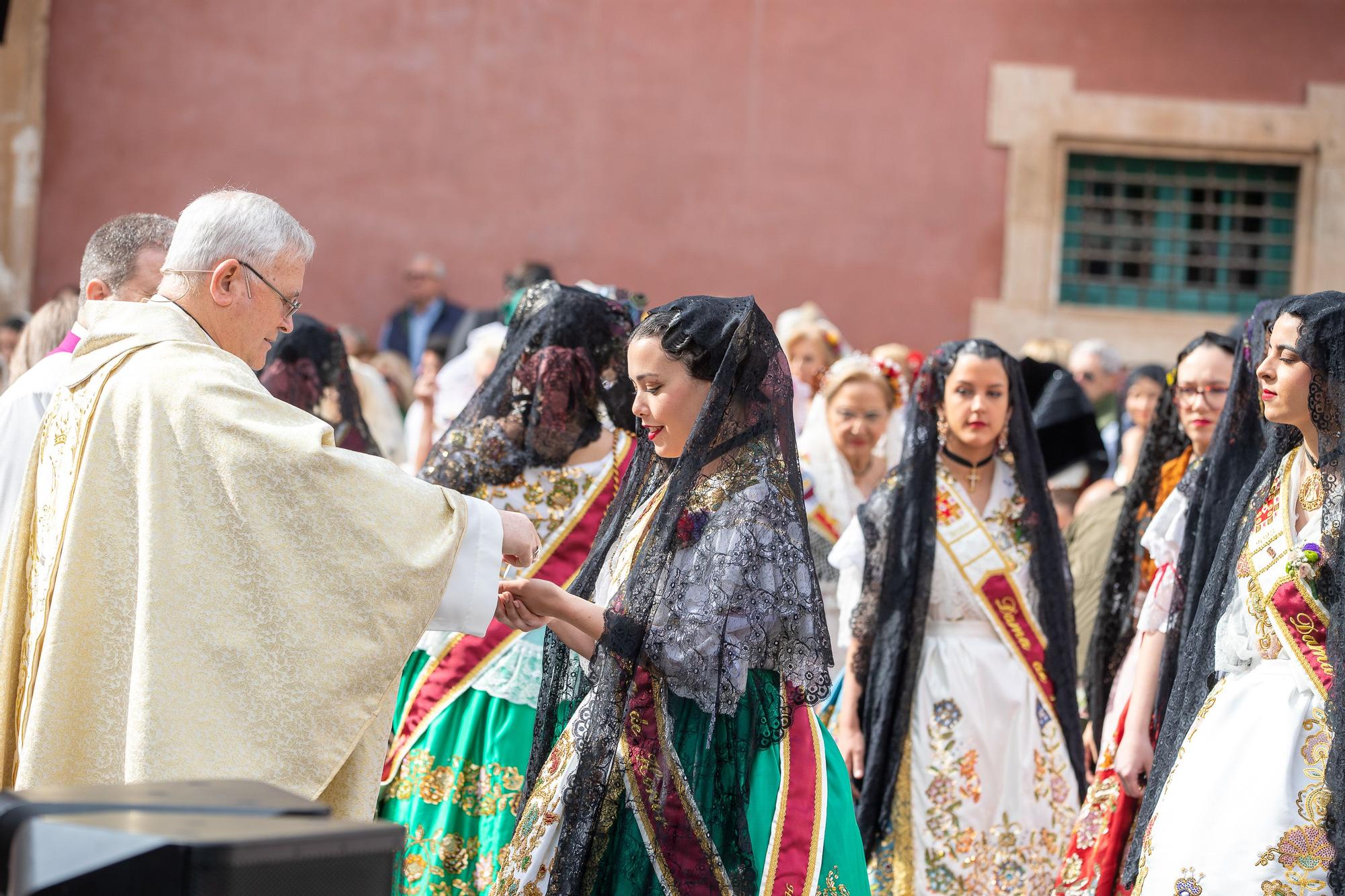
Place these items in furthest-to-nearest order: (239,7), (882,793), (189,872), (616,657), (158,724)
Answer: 1. (239,7)
2. (882,793)
3. (616,657)
4. (158,724)
5. (189,872)

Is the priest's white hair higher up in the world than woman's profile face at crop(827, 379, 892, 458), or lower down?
higher up

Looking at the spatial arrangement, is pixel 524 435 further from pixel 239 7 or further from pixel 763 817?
pixel 239 7

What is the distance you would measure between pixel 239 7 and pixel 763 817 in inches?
390

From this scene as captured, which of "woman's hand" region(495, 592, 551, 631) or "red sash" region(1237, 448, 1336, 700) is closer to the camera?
"woman's hand" region(495, 592, 551, 631)

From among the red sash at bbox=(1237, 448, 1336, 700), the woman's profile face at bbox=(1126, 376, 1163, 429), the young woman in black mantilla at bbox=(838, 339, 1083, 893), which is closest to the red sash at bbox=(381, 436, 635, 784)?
the young woman in black mantilla at bbox=(838, 339, 1083, 893)

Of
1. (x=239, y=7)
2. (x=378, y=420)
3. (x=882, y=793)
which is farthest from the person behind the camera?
(x=239, y=7)

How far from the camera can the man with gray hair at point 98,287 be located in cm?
377

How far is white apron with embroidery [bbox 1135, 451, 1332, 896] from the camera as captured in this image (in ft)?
11.0

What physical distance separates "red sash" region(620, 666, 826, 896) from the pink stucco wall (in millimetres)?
8777

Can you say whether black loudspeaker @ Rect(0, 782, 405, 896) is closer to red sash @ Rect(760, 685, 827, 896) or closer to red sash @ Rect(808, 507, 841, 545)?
red sash @ Rect(760, 685, 827, 896)

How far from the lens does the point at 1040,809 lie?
4.96m

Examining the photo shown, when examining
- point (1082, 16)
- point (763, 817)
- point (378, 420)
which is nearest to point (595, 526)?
point (763, 817)

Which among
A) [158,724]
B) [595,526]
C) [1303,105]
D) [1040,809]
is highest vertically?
[1303,105]

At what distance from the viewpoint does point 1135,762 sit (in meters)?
4.14
